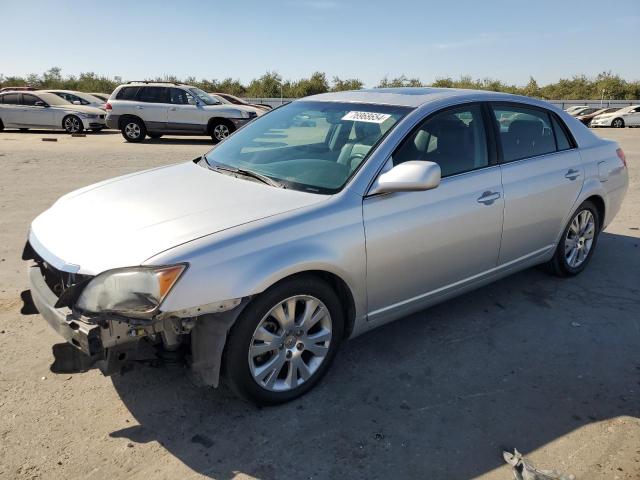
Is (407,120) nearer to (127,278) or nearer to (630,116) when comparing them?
(127,278)

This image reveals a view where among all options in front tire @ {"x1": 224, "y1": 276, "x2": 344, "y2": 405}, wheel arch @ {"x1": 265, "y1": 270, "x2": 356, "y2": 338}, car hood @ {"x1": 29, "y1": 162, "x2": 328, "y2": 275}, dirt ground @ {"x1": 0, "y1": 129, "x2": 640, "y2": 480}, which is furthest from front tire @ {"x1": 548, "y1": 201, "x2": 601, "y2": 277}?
car hood @ {"x1": 29, "y1": 162, "x2": 328, "y2": 275}

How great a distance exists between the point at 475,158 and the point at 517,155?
0.50 m

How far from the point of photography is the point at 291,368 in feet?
9.72

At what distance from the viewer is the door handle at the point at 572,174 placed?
442cm

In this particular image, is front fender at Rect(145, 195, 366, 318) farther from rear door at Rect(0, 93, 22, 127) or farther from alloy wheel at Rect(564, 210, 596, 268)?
rear door at Rect(0, 93, 22, 127)

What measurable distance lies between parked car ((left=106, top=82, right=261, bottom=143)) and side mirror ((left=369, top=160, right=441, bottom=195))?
1403 cm

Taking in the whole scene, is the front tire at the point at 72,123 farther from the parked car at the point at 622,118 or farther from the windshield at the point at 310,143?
the parked car at the point at 622,118

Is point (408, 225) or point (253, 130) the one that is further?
point (253, 130)

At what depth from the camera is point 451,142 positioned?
3.70 meters

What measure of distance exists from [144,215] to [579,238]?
3796mm

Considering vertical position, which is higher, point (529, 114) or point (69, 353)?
point (529, 114)

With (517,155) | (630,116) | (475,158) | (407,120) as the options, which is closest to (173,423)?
(407,120)

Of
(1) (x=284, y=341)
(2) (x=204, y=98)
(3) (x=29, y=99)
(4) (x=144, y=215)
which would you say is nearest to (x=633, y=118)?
(2) (x=204, y=98)

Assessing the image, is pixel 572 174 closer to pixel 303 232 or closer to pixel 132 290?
pixel 303 232
